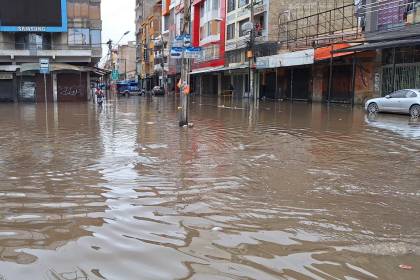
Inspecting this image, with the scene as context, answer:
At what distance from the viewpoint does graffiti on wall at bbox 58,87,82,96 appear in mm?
48656

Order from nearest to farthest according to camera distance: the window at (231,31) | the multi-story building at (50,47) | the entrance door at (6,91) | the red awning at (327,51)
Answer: the red awning at (327,51) < the entrance door at (6,91) < the multi-story building at (50,47) < the window at (231,31)

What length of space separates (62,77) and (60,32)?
537 cm

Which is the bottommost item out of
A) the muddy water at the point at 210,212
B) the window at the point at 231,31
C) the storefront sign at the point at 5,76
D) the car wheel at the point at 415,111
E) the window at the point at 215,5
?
the muddy water at the point at 210,212

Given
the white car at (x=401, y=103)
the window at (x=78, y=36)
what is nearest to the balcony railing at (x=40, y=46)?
the window at (x=78, y=36)

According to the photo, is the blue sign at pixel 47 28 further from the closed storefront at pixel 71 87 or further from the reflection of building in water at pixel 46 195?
the reflection of building in water at pixel 46 195

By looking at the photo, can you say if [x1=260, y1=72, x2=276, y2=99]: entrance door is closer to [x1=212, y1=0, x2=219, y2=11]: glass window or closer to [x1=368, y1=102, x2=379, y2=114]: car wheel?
[x1=212, y1=0, x2=219, y2=11]: glass window

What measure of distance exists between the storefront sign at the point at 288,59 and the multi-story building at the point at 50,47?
57.2 feet

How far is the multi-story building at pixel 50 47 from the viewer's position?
1832 inches

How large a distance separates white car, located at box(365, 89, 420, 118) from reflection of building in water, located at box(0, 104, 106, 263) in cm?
1520

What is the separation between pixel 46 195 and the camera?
280 inches

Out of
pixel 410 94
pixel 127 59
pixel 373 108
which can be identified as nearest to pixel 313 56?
pixel 373 108

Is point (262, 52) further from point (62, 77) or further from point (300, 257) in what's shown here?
point (300, 257)

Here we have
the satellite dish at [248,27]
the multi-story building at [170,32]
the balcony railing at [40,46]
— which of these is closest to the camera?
the satellite dish at [248,27]

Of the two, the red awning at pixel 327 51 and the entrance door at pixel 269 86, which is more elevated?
the red awning at pixel 327 51
